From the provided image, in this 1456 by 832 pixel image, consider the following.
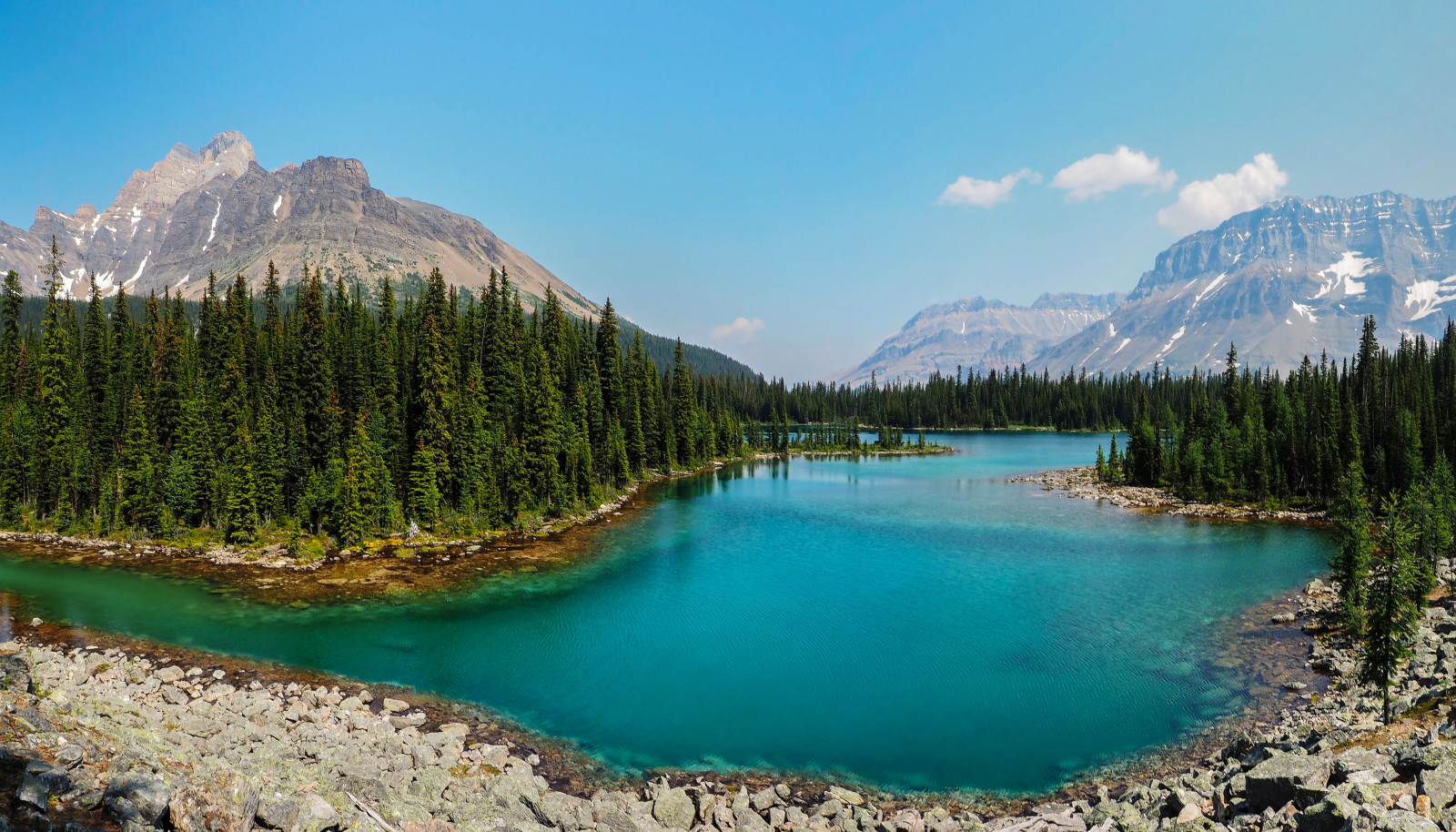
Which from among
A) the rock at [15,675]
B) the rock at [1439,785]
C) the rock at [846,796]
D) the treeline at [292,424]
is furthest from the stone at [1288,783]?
the treeline at [292,424]

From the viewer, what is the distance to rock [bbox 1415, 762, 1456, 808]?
13.0 m

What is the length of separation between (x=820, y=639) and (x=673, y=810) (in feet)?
56.4

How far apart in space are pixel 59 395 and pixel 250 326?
23.7 m

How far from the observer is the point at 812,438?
16500cm

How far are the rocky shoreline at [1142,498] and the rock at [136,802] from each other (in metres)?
84.1

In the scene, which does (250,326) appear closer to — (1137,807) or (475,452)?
(475,452)

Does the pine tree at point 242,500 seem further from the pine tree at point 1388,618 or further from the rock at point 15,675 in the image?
the pine tree at point 1388,618

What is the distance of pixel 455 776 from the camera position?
1962 cm

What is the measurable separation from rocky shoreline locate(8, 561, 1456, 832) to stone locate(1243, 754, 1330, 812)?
0.04 meters

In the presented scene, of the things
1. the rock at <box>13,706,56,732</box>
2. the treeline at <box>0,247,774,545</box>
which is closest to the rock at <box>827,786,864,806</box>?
the rock at <box>13,706,56,732</box>

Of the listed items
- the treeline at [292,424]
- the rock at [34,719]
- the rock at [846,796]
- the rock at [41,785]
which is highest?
the treeline at [292,424]

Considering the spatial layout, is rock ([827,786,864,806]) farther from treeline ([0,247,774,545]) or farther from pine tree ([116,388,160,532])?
pine tree ([116,388,160,532])

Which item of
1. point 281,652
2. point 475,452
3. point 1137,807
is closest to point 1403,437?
point 1137,807

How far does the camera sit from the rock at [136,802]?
35.9ft
